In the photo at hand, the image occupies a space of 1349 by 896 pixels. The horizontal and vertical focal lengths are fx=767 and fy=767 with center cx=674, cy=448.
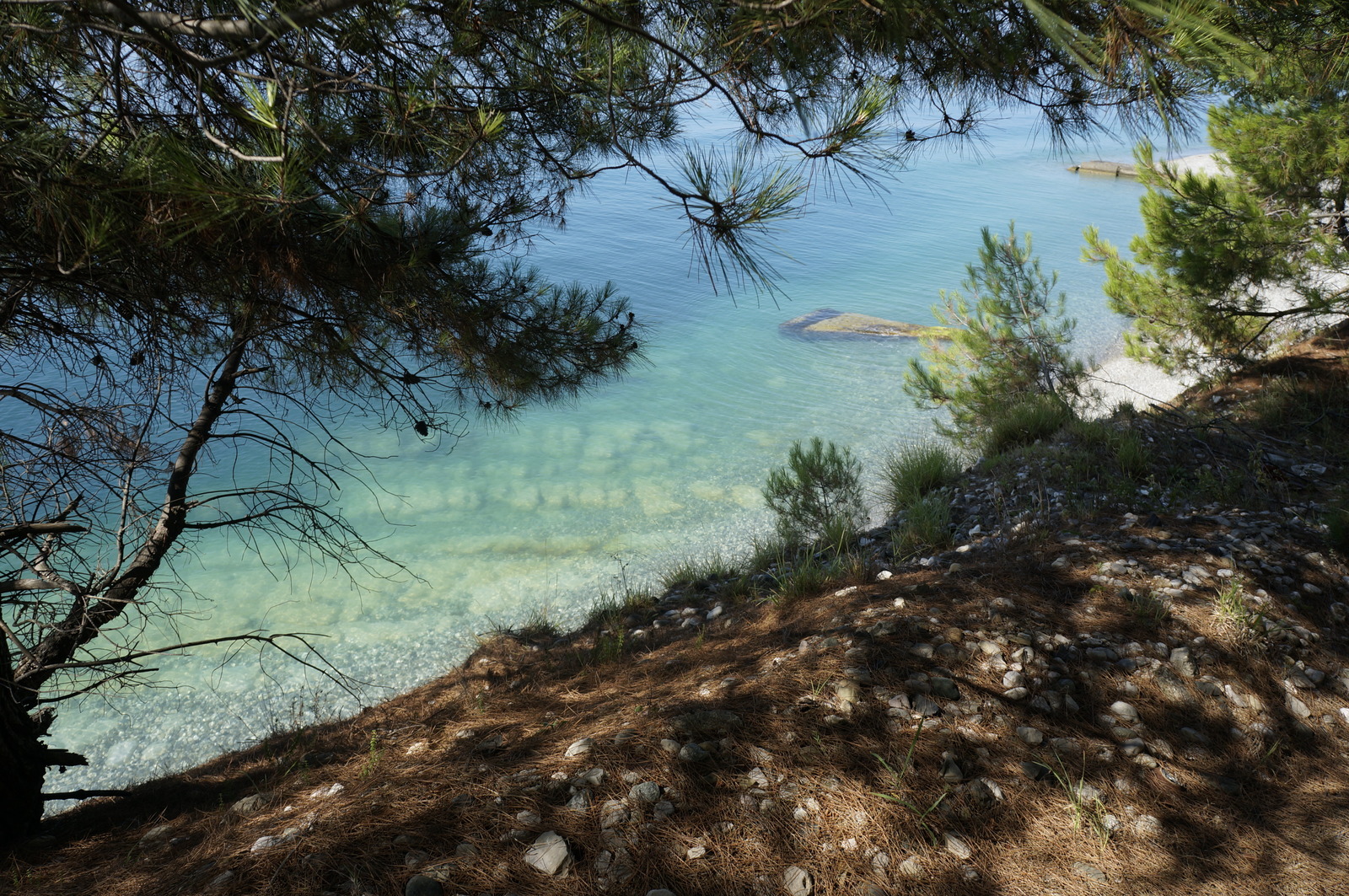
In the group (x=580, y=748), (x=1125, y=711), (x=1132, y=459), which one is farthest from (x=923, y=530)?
(x=580, y=748)

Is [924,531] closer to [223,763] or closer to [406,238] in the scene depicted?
[406,238]

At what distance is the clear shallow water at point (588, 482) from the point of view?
611 centimetres

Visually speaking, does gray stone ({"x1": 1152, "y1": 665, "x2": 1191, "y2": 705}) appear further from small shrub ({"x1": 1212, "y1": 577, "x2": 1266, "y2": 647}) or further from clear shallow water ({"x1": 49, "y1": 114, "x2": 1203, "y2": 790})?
clear shallow water ({"x1": 49, "y1": 114, "x2": 1203, "y2": 790})

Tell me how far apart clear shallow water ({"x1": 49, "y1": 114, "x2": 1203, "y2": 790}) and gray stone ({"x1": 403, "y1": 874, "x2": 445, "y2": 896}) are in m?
1.35

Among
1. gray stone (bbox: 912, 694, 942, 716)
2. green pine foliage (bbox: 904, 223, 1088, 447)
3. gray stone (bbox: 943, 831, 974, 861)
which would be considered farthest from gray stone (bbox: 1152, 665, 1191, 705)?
green pine foliage (bbox: 904, 223, 1088, 447)

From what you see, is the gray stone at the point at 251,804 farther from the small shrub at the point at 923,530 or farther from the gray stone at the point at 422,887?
the small shrub at the point at 923,530

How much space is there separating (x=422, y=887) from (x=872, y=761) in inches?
49.8

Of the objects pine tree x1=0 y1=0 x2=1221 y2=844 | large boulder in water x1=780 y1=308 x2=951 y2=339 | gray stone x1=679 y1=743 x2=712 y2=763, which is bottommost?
gray stone x1=679 y1=743 x2=712 y2=763

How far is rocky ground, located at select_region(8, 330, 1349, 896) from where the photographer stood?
1943 mm

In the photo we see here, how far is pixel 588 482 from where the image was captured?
33.7ft

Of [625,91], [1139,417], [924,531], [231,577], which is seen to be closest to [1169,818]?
[924,531]

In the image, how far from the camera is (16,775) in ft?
8.56

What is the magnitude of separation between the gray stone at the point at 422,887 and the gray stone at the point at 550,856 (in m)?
0.21

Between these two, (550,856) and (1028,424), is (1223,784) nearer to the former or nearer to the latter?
(550,856)
